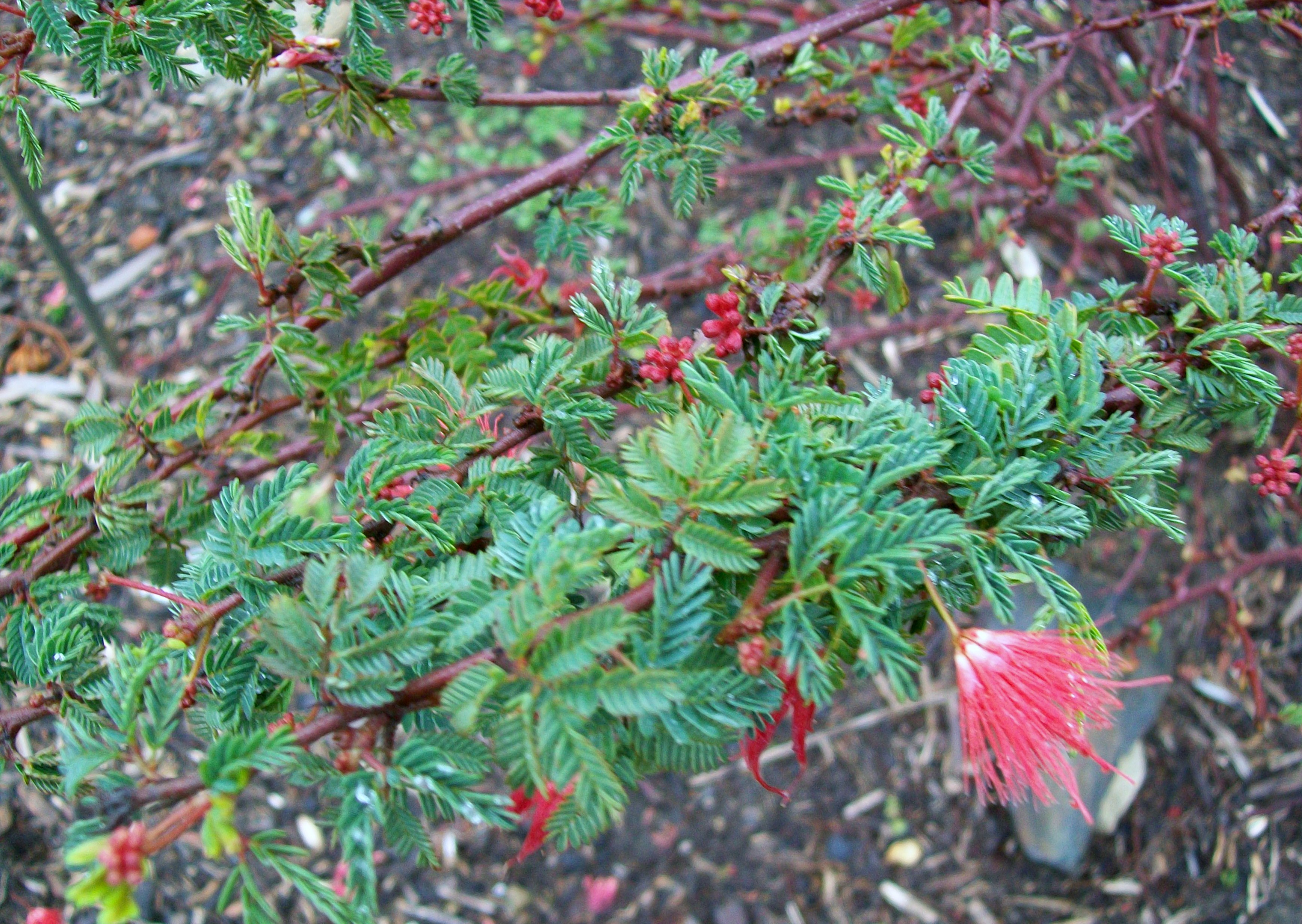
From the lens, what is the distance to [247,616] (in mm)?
675

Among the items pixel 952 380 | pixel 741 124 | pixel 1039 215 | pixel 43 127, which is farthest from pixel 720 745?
pixel 43 127

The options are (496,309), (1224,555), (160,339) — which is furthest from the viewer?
(160,339)

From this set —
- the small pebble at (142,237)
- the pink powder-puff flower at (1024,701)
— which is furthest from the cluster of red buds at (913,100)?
the small pebble at (142,237)

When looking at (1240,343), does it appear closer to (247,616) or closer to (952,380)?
(952,380)

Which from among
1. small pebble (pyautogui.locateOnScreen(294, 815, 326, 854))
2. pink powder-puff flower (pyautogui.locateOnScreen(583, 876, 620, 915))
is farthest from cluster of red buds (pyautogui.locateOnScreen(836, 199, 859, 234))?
small pebble (pyautogui.locateOnScreen(294, 815, 326, 854))

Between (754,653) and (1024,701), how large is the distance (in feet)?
0.80

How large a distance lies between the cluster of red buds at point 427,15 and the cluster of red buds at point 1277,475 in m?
0.86

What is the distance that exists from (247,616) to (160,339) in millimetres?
1737

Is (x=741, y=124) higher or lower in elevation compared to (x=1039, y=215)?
higher

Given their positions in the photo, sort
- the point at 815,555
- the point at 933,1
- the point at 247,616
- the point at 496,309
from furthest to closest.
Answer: the point at 933,1, the point at 496,309, the point at 247,616, the point at 815,555

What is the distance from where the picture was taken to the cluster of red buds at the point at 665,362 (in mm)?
717

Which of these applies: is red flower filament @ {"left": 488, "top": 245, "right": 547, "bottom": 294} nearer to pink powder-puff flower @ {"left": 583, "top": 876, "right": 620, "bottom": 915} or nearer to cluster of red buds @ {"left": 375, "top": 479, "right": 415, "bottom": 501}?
cluster of red buds @ {"left": 375, "top": 479, "right": 415, "bottom": 501}

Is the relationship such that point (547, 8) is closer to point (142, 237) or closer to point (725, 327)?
point (725, 327)

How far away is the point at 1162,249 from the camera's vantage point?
761 millimetres
